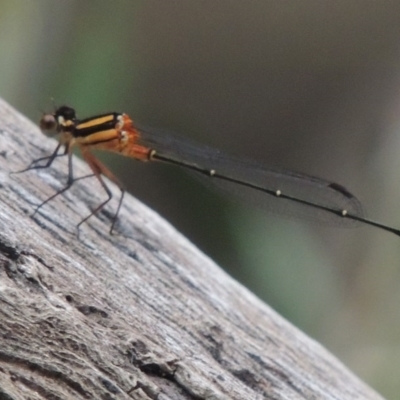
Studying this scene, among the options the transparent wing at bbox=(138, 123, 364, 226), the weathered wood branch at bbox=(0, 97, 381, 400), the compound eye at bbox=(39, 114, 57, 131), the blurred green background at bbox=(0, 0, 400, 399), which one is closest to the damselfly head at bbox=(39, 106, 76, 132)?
the compound eye at bbox=(39, 114, 57, 131)

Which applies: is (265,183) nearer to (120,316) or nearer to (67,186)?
(67,186)

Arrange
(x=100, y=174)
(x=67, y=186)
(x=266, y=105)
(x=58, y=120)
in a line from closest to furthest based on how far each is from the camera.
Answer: (x=67, y=186) < (x=100, y=174) < (x=58, y=120) < (x=266, y=105)

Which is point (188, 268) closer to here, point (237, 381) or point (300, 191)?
point (237, 381)

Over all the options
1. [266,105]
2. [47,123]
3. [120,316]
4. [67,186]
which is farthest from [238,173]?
[266,105]

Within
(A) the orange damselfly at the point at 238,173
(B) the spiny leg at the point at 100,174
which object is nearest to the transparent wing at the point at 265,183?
(A) the orange damselfly at the point at 238,173

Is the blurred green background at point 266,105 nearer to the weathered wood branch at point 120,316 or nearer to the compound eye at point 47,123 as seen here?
the compound eye at point 47,123
